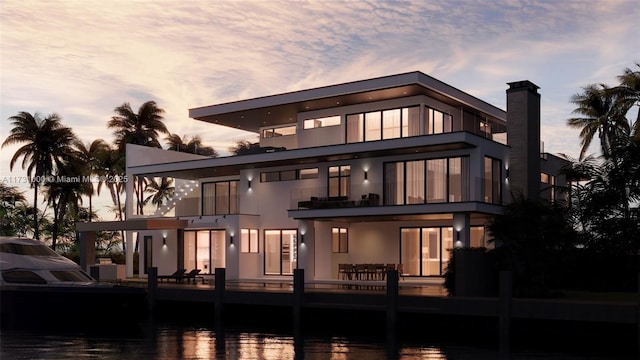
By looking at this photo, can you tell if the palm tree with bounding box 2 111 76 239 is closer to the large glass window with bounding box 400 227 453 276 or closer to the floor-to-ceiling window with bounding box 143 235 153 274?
the floor-to-ceiling window with bounding box 143 235 153 274

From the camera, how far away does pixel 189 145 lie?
82312mm

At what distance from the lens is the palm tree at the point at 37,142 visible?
208ft

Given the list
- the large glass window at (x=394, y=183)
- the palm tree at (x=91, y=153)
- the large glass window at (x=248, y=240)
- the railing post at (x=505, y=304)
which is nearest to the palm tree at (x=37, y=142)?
the palm tree at (x=91, y=153)

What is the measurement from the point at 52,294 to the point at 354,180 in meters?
15.3

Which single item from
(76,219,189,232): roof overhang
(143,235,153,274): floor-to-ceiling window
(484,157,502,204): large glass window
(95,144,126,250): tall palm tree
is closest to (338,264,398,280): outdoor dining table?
(484,157,502,204): large glass window

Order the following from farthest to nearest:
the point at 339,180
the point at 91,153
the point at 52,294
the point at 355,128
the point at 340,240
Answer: the point at 91,153, the point at 340,240, the point at 355,128, the point at 339,180, the point at 52,294

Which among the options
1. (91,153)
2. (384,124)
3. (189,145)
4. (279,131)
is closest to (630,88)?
(384,124)

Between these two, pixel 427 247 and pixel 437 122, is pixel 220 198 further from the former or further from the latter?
pixel 437 122

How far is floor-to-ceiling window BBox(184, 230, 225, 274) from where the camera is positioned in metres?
43.2

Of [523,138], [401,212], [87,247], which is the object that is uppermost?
[523,138]

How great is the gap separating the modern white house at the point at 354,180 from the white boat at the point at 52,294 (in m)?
10.1

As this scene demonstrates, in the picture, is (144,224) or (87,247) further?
(87,247)

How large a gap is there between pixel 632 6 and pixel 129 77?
3263 cm

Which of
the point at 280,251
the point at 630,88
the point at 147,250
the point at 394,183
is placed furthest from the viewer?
the point at 630,88
